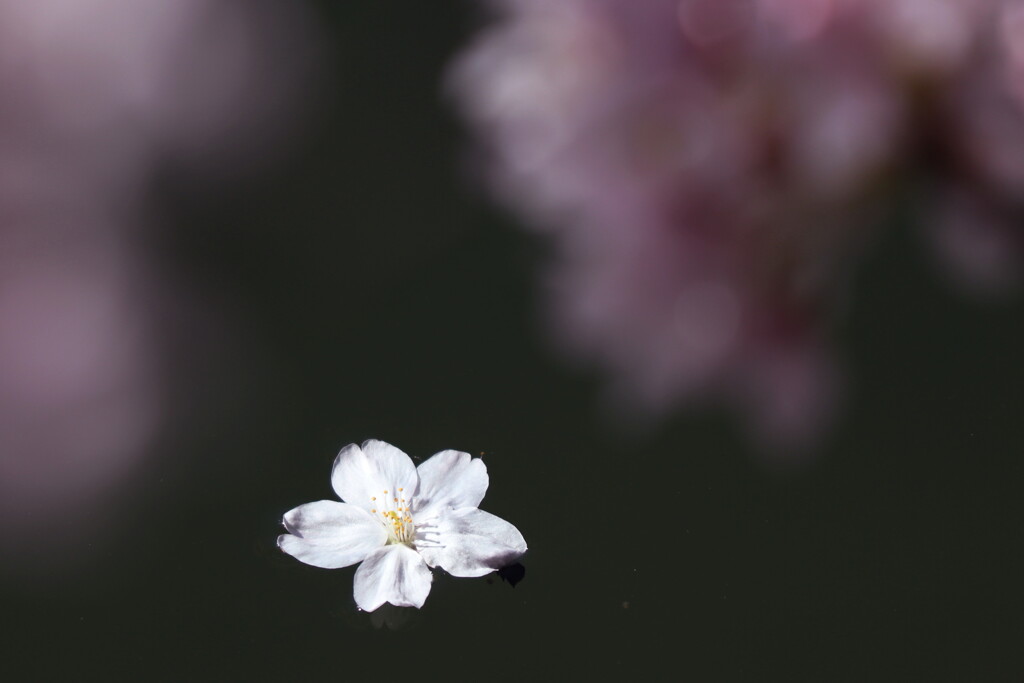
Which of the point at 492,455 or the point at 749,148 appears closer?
the point at 749,148

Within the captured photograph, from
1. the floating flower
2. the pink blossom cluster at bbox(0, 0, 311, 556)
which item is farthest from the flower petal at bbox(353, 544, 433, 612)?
the pink blossom cluster at bbox(0, 0, 311, 556)

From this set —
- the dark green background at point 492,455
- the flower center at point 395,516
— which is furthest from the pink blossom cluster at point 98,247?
the flower center at point 395,516

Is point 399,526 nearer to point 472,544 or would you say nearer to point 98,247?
point 472,544

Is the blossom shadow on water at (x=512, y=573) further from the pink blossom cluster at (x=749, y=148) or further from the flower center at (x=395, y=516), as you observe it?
the pink blossom cluster at (x=749, y=148)

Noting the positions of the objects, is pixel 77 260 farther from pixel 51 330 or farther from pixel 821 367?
pixel 821 367

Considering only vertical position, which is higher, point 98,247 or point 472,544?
point 98,247

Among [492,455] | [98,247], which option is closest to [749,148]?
[492,455]

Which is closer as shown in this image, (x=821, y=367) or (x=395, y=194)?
(x=821, y=367)

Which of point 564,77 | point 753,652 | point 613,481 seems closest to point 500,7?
point 564,77
